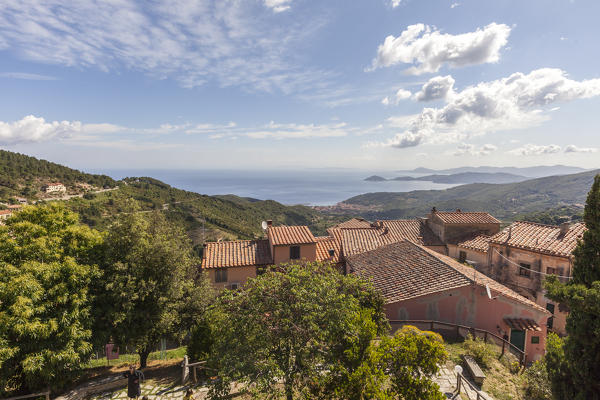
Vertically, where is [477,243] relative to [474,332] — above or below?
above

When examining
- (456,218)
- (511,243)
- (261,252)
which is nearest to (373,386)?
(261,252)

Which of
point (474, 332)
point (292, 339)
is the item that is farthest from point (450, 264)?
point (292, 339)

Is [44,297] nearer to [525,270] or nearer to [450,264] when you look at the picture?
[450,264]

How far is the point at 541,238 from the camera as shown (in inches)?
837

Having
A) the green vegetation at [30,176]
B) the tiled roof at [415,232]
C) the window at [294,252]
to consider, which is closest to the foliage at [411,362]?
the window at [294,252]

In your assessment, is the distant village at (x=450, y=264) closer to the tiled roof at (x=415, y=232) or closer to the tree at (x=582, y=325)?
the tiled roof at (x=415, y=232)

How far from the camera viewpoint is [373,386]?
6770mm

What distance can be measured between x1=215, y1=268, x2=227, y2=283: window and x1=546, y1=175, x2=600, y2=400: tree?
1995 cm

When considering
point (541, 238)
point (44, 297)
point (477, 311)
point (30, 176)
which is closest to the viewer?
point (44, 297)

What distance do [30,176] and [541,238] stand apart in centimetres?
10365

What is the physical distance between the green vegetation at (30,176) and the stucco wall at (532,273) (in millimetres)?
84843

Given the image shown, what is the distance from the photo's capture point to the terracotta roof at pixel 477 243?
23964 mm

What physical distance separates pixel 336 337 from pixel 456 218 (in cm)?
2497

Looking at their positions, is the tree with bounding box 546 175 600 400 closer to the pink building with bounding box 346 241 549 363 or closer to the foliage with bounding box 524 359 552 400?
the foliage with bounding box 524 359 552 400
